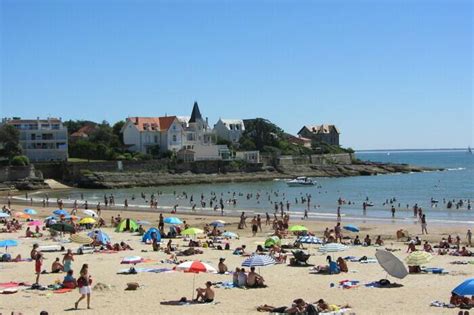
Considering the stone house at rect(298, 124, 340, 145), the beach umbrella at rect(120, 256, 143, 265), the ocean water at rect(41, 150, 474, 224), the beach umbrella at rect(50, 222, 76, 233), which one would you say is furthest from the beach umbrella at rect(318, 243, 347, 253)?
the stone house at rect(298, 124, 340, 145)

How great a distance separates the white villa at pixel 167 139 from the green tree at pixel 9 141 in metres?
18.6

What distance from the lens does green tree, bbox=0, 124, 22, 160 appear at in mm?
85625

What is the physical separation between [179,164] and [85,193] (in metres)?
22.3

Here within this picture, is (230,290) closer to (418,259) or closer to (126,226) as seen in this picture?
(418,259)

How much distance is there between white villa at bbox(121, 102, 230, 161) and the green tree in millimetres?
18578

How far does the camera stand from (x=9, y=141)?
281ft

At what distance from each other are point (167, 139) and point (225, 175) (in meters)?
11.3

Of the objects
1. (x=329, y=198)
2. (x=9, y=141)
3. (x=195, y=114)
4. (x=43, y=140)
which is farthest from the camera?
(x=195, y=114)

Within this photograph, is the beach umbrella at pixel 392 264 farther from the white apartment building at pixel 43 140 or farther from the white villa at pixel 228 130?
the white villa at pixel 228 130

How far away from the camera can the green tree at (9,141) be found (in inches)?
3371

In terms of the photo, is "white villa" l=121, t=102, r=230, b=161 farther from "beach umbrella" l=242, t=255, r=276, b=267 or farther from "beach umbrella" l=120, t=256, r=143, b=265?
"beach umbrella" l=242, t=255, r=276, b=267

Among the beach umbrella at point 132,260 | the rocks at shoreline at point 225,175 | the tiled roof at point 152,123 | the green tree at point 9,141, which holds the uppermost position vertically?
the tiled roof at point 152,123

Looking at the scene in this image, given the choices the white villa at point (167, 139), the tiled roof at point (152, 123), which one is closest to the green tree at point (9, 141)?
the white villa at point (167, 139)

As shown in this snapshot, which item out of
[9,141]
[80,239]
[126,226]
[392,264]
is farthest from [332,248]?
[9,141]
